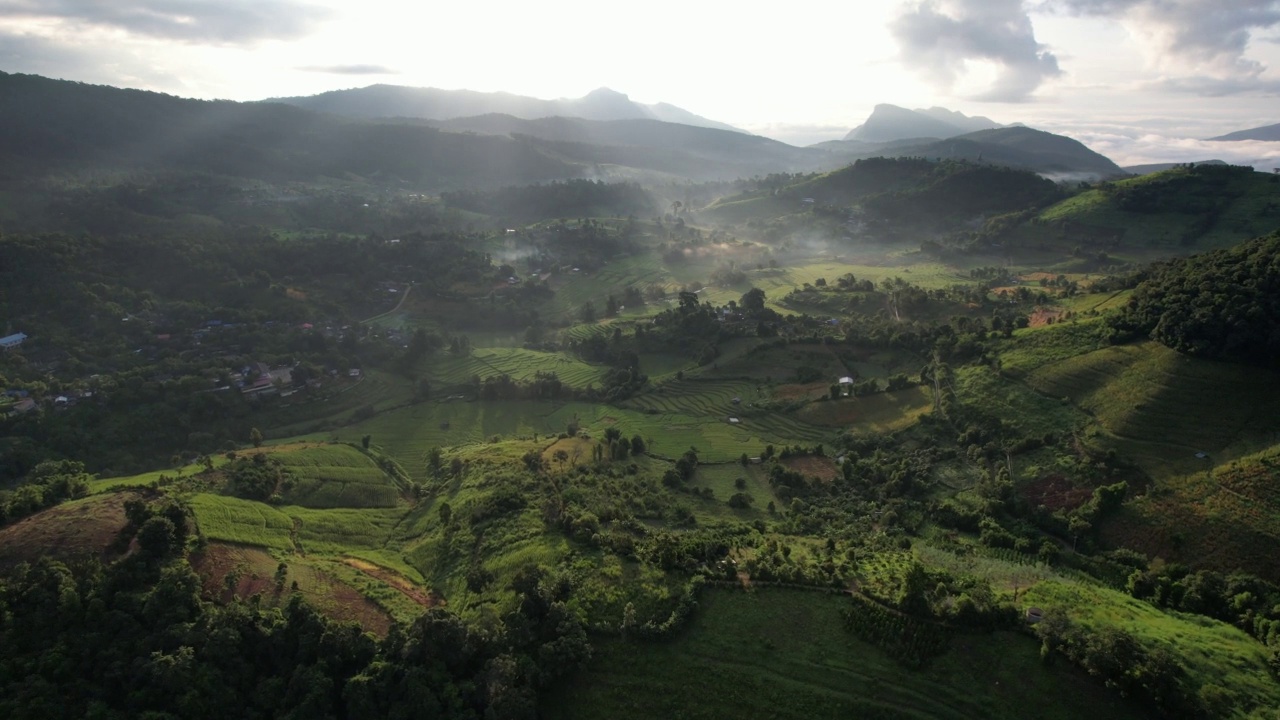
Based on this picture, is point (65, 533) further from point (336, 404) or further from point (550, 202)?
point (550, 202)

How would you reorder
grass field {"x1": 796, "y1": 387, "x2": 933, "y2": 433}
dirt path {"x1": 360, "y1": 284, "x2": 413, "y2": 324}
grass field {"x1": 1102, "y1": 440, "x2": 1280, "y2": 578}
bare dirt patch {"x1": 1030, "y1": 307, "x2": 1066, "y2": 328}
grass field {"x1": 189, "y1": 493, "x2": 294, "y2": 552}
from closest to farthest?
grass field {"x1": 1102, "y1": 440, "x2": 1280, "y2": 578} → grass field {"x1": 189, "y1": 493, "x2": 294, "y2": 552} → grass field {"x1": 796, "y1": 387, "x2": 933, "y2": 433} → bare dirt patch {"x1": 1030, "y1": 307, "x2": 1066, "y2": 328} → dirt path {"x1": 360, "y1": 284, "x2": 413, "y2": 324}

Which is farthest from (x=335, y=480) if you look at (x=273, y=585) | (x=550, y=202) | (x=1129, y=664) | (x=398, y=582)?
(x=550, y=202)

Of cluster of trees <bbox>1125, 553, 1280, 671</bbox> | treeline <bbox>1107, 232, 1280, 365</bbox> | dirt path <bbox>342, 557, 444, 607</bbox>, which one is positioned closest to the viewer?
cluster of trees <bbox>1125, 553, 1280, 671</bbox>

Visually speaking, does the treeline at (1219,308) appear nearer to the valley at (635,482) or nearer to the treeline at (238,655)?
the valley at (635,482)

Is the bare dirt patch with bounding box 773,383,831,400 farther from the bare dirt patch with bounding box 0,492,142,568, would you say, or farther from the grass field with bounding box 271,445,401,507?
the bare dirt patch with bounding box 0,492,142,568

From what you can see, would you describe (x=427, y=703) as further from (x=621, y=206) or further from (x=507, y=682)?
(x=621, y=206)

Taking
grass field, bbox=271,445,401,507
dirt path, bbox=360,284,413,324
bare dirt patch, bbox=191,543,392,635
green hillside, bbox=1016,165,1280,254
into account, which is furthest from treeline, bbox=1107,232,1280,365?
dirt path, bbox=360,284,413,324
